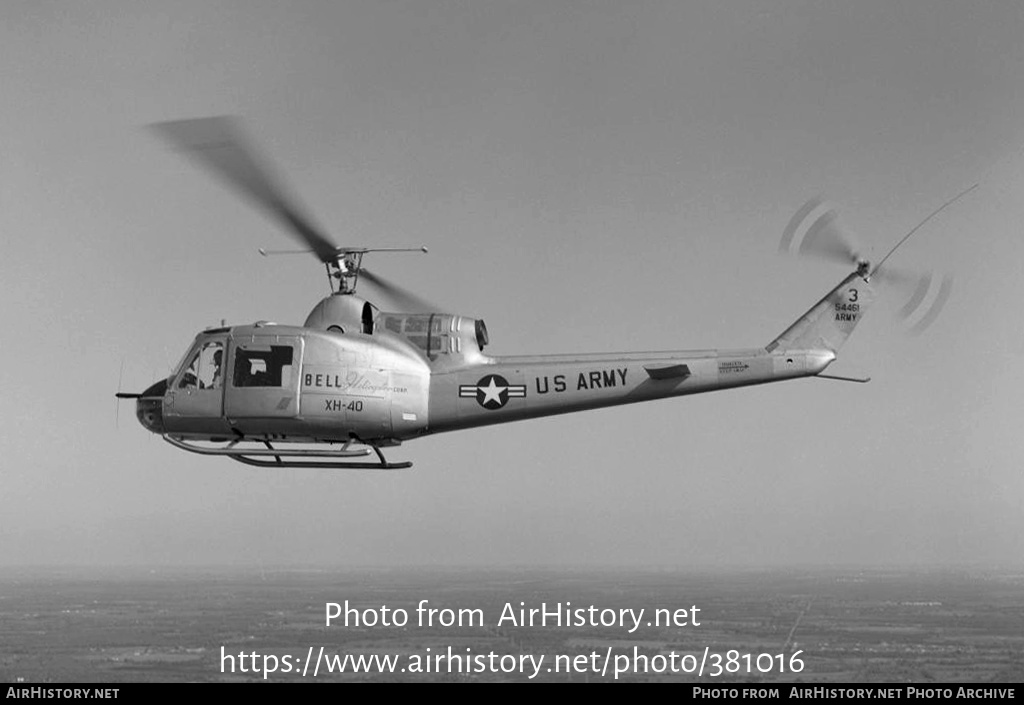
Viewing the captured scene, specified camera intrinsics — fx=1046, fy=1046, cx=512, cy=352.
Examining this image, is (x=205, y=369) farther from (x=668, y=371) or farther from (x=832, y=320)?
(x=832, y=320)

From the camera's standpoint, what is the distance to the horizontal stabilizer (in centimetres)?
1577

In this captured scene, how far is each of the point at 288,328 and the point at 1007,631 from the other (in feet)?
671

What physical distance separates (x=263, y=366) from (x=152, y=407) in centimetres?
212

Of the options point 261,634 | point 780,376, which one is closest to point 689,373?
point 780,376

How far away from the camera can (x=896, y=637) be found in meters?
171

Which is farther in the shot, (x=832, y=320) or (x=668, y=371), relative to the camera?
(x=832, y=320)

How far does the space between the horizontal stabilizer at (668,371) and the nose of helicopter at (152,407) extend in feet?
24.8

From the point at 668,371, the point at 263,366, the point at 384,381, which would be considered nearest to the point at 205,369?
the point at 263,366

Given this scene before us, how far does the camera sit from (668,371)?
1579 cm

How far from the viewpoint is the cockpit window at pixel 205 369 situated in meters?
16.0

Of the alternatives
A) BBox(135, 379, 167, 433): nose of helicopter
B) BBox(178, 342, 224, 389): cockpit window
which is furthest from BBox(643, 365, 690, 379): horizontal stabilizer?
BBox(135, 379, 167, 433): nose of helicopter

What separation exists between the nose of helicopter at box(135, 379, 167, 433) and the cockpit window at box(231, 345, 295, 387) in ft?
4.84

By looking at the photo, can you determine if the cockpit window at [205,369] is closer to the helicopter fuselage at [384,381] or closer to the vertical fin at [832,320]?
the helicopter fuselage at [384,381]

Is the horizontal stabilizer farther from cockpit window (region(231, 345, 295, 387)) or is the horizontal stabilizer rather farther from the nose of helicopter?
the nose of helicopter
